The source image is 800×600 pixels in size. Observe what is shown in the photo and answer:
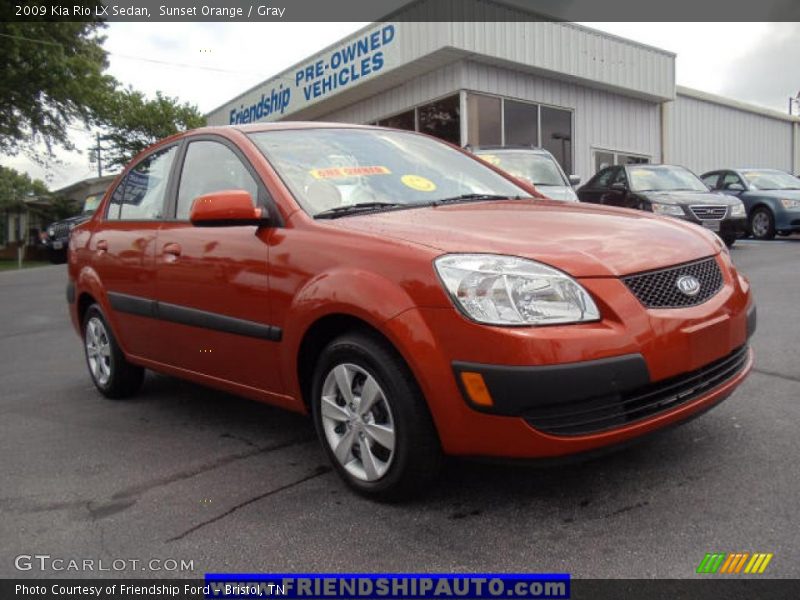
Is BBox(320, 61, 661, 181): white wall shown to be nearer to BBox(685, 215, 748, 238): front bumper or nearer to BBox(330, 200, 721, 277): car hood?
BBox(685, 215, 748, 238): front bumper

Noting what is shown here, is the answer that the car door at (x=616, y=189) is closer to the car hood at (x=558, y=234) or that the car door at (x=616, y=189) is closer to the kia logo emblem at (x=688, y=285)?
the car hood at (x=558, y=234)

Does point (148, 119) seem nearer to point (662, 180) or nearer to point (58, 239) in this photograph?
point (58, 239)

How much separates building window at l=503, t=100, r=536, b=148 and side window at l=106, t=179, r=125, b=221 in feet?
39.3

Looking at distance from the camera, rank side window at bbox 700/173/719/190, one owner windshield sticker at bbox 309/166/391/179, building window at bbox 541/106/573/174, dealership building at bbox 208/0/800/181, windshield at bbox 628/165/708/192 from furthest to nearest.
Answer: building window at bbox 541/106/573/174
side window at bbox 700/173/719/190
dealership building at bbox 208/0/800/181
windshield at bbox 628/165/708/192
one owner windshield sticker at bbox 309/166/391/179

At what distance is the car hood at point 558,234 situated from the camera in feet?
8.41

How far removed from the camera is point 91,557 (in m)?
2.51

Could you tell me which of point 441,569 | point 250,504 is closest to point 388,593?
point 441,569

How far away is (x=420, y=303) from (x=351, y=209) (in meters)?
0.81

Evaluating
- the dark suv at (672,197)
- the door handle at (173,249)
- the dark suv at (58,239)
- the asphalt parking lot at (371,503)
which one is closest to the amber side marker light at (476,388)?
the asphalt parking lot at (371,503)

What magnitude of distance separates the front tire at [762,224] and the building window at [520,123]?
468 centimetres

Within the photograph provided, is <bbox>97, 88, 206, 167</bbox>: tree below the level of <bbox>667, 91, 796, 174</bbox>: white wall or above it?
above

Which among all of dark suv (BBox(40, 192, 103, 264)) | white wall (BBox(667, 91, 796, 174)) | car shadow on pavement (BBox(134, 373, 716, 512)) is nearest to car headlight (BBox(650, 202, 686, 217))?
car shadow on pavement (BBox(134, 373, 716, 512))

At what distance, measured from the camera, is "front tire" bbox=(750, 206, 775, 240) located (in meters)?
13.4

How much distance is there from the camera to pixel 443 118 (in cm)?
1561
